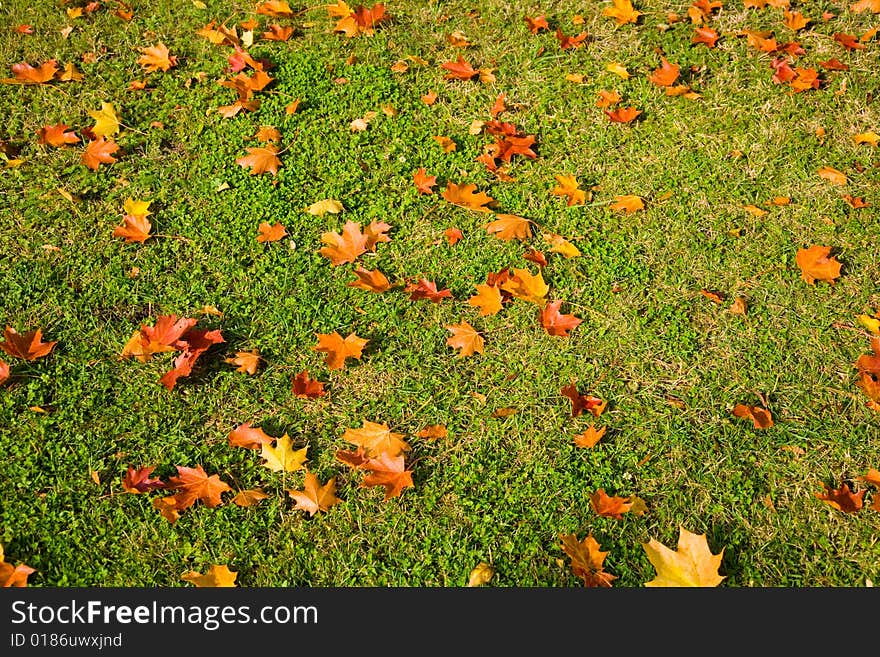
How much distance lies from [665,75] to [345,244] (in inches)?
93.1

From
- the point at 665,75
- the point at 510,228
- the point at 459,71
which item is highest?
the point at 665,75

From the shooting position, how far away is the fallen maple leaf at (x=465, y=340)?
3.52 m

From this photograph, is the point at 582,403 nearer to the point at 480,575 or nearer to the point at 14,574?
the point at 480,575

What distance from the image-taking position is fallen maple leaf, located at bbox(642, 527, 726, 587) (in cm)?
282

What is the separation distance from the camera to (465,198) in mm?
4160

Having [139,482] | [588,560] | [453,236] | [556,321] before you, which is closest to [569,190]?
[453,236]

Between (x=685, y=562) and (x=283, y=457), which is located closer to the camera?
(x=685, y=562)

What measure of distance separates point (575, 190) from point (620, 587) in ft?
7.09

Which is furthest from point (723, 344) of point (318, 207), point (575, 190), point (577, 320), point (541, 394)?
point (318, 207)

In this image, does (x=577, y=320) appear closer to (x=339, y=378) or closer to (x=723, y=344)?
(x=723, y=344)

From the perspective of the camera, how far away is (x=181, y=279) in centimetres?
376

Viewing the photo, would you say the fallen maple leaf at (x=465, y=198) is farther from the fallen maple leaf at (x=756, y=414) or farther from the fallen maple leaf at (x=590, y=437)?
the fallen maple leaf at (x=756, y=414)

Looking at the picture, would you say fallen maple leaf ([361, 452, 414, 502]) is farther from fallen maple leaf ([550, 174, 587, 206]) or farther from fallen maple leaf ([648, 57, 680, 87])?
fallen maple leaf ([648, 57, 680, 87])

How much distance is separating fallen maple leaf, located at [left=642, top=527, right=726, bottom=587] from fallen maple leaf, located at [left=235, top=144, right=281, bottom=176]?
2717mm
